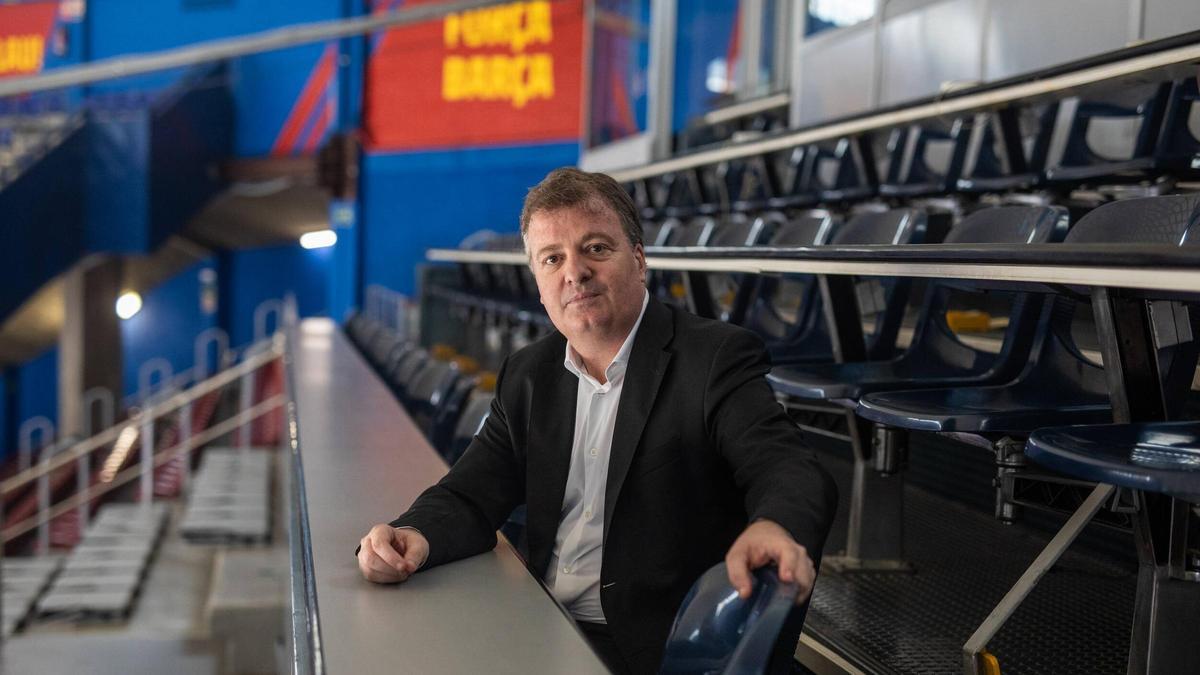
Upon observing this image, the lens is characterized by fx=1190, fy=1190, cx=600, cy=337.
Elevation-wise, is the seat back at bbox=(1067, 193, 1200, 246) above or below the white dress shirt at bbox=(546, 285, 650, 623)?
above

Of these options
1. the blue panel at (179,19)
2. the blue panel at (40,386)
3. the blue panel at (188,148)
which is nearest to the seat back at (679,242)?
the blue panel at (188,148)

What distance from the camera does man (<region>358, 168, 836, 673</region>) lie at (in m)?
1.38

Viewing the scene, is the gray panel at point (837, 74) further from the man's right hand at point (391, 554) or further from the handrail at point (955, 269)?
the man's right hand at point (391, 554)

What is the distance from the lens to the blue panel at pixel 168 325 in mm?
13094

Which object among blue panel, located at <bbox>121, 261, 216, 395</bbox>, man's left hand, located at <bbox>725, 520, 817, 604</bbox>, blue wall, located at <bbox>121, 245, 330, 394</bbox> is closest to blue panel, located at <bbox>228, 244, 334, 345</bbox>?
blue wall, located at <bbox>121, 245, 330, 394</bbox>

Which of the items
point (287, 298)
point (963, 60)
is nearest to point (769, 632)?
point (963, 60)

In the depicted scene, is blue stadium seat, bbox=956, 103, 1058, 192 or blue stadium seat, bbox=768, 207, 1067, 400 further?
blue stadium seat, bbox=956, 103, 1058, 192

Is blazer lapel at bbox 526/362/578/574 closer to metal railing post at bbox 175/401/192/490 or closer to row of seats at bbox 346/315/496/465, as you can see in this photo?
row of seats at bbox 346/315/496/465

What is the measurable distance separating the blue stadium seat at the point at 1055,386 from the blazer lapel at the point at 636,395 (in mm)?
452

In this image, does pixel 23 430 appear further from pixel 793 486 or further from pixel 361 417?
pixel 793 486

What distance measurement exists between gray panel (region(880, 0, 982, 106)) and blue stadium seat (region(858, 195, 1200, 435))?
2.81m

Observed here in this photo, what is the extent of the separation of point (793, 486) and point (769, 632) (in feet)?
0.66

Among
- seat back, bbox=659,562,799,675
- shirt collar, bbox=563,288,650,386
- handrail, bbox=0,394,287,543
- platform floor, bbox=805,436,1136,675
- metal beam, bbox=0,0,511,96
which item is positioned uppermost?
metal beam, bbox=0,0,511,96

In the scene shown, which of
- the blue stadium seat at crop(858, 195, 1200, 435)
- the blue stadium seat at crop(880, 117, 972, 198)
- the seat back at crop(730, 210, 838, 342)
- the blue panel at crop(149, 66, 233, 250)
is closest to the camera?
the blue stadium seat at crop(858, 195, 1200, 435)
